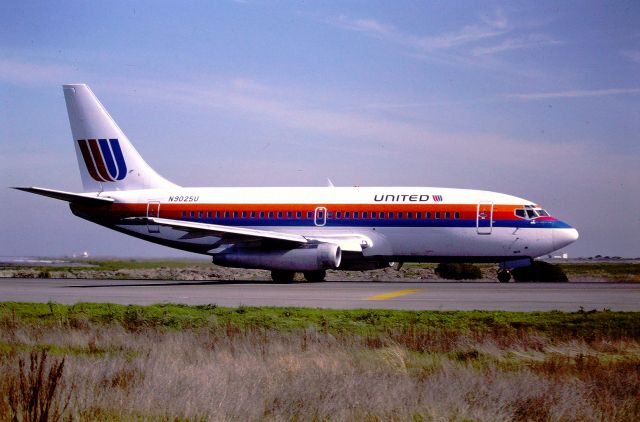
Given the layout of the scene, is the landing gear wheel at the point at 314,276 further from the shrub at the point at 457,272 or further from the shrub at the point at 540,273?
the shrub at the point at 457,272

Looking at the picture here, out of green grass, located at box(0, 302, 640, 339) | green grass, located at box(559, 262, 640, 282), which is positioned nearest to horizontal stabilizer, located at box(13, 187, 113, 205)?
green grass, located at box(0, 302, 640, 339)

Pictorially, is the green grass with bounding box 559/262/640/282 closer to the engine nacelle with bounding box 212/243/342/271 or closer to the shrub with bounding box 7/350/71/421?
the engine nacelle with bounding box 212/243/342/271

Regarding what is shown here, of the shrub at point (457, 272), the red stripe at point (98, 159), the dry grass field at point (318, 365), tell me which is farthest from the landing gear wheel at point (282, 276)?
the dry grass field at point (318, 365)

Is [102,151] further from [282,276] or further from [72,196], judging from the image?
[282,276]

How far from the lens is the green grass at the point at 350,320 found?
1661 cm

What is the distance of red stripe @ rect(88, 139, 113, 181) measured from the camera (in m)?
41.7

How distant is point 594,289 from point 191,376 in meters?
20.3

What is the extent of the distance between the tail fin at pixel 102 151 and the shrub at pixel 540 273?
1853 cm

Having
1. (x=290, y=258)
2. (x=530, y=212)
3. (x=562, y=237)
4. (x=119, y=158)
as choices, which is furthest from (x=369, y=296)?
(x=119, y=158)

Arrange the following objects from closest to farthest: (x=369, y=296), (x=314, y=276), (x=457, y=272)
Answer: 1. (x=369, y=296)
2. (x=314, y=276)
3. (x=457, y=272)

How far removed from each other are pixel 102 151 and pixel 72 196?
13.8 ft

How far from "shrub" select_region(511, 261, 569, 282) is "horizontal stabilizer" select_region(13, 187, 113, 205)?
20.2 m

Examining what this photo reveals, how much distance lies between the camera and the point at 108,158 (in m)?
41.6

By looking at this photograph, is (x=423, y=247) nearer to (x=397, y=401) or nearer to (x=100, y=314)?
(x=100, y=314)
